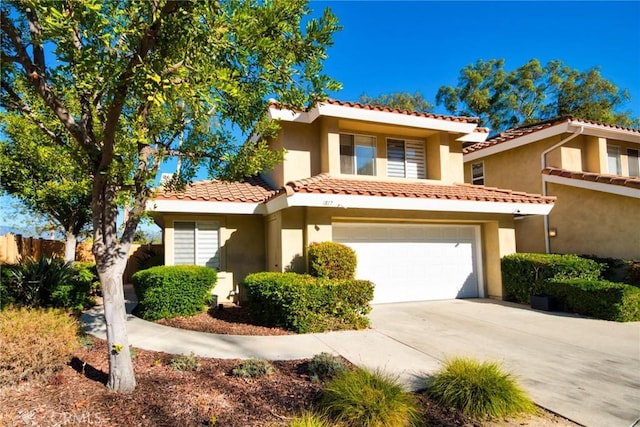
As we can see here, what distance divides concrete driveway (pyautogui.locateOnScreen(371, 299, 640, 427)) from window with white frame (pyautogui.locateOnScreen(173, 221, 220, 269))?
17.3 ft

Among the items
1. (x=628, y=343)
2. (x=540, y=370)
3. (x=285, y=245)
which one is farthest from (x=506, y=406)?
(x=285, y=245)

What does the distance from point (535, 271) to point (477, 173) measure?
765cm

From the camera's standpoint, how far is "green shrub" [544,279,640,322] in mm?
9422

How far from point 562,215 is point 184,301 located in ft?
43.6

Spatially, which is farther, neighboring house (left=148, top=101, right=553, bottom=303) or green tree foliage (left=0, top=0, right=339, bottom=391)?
neighboring house (left=148, top=101, right=553, bottom=303)

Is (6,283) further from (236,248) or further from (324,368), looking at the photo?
(324,368)

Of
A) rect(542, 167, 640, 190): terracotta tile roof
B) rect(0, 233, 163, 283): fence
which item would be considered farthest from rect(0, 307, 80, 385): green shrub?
rect(542, 167, 640, 190): terracotta tile roof

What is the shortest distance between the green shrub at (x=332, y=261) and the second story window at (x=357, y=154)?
384 cm

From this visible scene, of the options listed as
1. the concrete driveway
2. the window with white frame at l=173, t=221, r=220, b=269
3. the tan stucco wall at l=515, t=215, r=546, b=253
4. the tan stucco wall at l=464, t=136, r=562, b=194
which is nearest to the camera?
the concrete driveway

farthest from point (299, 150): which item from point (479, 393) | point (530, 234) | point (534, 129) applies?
point (530, 234)

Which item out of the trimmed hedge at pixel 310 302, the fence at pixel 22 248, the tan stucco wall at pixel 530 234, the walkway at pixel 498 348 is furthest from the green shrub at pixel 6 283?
the tan stucco wall at pixel 530 234

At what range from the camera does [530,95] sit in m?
29.6

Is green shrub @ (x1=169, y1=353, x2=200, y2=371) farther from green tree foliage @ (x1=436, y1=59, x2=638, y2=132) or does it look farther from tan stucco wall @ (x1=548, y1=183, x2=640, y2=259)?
green tree foliage @ (x1=436, y1=59, x2=638, y2=132)

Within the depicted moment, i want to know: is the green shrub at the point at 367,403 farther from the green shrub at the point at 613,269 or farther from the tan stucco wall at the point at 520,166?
the tan stucco wall at the point at 520,166
